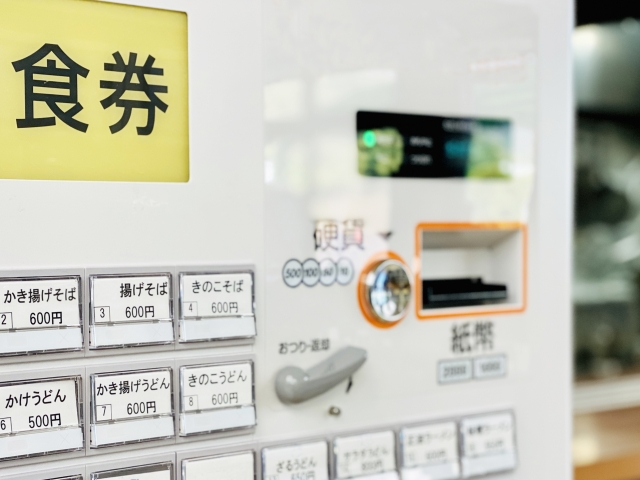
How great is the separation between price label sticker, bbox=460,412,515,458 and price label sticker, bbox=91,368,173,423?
1.11 ft

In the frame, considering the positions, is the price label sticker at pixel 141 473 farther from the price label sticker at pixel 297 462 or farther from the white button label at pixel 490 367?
the white button label at pixel 490 367

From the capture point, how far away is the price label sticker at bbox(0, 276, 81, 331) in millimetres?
517

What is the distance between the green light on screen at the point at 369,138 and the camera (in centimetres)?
67

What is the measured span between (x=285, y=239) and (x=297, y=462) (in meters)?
0.22

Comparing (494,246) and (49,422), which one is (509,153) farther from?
(49,422)

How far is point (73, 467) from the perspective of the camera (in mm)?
543

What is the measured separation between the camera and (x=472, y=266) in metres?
0.79

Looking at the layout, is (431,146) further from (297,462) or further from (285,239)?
(297,462)

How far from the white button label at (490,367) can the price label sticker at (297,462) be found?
21 centimetres

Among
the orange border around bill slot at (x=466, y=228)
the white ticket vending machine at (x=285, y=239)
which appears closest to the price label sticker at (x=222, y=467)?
the white ticket vending machine at (x=285, y=239)

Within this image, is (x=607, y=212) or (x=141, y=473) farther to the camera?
(x=607, y=212)

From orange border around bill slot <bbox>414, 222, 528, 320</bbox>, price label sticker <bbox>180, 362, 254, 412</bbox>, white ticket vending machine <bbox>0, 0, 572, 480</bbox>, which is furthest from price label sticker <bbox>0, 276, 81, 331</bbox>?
orange border around bill slot <bbox>414, 222, 528, 320</bbox>

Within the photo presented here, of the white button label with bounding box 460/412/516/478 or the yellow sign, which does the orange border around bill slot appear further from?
the yellow sign

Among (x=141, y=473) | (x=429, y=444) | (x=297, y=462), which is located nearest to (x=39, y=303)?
(x=141, y=473)
